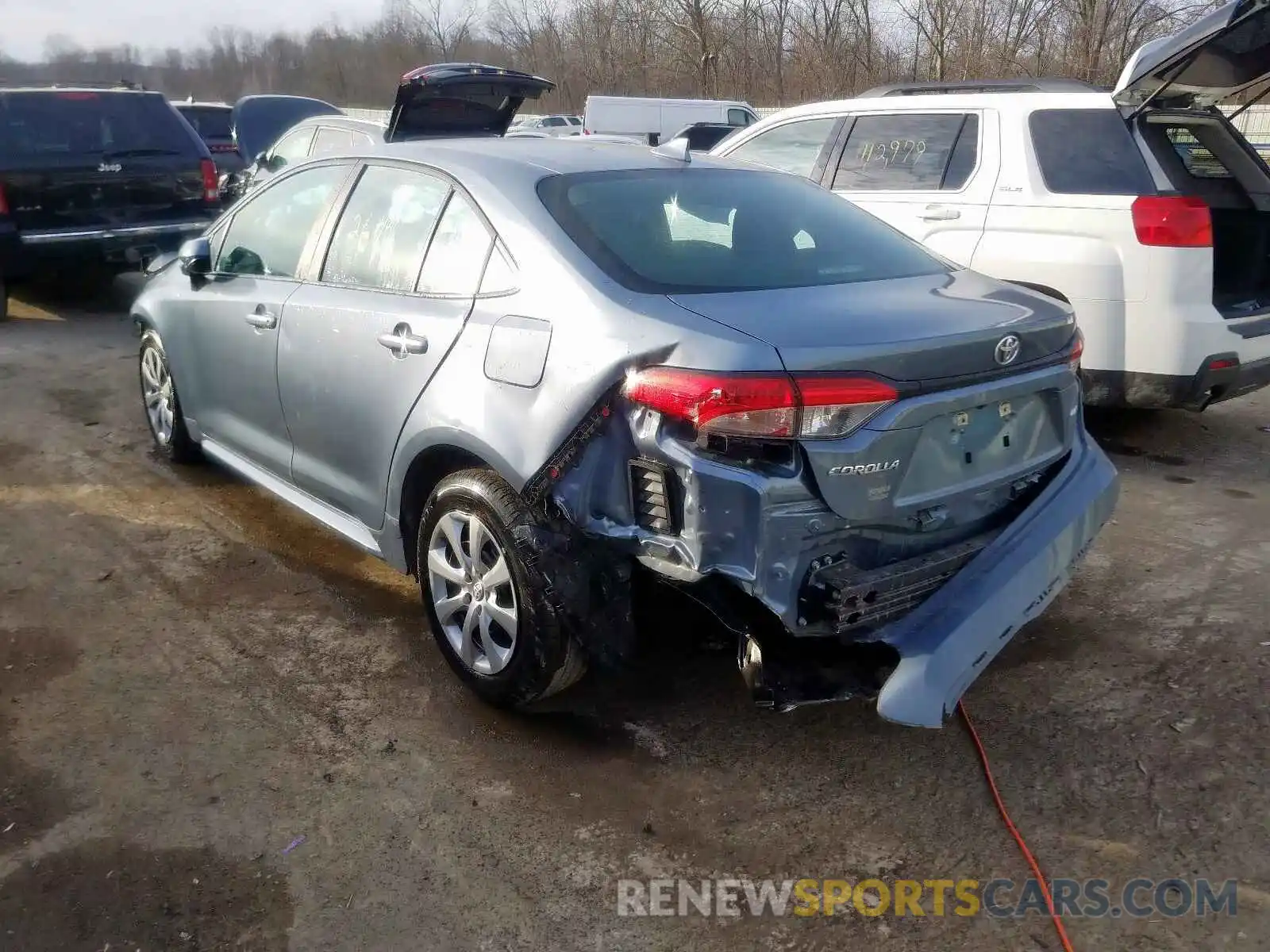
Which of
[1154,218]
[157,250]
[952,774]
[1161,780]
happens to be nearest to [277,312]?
[952,774]

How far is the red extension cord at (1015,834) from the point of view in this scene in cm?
243

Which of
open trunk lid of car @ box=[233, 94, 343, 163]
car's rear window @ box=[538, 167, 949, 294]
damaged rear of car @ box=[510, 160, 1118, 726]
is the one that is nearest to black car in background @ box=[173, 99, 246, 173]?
open trunk lid of car @ box=[233, 94, 343, 163]

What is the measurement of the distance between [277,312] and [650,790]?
234 centimetres

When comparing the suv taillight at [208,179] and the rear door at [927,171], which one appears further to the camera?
the suv taillight at [208,179]

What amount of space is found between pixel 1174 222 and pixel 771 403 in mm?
3459

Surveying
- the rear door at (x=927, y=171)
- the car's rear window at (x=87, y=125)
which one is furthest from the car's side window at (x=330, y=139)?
the rear door at (x=927, y=171)

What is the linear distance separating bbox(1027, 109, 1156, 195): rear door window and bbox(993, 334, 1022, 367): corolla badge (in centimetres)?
277

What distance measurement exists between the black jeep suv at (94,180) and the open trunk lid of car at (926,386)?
24.9 feet

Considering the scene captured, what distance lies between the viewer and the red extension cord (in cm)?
243

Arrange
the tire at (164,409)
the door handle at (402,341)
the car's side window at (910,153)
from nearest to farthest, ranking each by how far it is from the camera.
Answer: the door handle at (402,341), the tire at (164,409), the car's side window at (910,153)

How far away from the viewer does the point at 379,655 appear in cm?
367

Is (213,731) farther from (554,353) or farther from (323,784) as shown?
(554,353)

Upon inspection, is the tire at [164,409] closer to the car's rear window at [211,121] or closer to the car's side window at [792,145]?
the car's side window at [792,145]

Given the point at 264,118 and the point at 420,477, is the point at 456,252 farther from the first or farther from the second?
the point at 264,118
